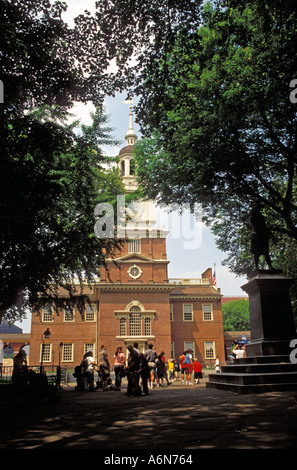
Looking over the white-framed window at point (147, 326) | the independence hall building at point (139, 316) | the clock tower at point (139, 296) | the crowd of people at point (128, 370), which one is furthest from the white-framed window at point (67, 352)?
the crowd of people at point (128, 370)

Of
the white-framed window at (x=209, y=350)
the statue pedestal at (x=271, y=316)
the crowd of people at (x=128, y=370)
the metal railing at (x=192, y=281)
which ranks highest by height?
the metal railing at (x=192, y=281)

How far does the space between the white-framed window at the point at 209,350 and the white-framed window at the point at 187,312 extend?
3.68m

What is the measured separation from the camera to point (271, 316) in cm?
949

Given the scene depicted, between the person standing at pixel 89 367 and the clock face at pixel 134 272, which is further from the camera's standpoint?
the clock face at pixel 134 272

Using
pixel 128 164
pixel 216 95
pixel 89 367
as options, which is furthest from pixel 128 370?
pixel 128 164

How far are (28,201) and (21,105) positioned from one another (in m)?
2.86

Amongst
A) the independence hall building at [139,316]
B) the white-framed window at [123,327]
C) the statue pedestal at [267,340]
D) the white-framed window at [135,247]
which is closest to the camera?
the statue pedestal at [267,340]

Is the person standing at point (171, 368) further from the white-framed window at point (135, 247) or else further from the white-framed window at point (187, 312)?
the white-framed window at point (187, 312)

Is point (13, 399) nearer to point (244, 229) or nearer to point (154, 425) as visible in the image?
point (154, 425)

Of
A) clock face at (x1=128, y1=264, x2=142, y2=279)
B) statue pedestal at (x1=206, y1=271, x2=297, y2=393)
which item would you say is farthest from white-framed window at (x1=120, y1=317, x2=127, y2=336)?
statue pedestal at (x1=206, y1=271, x2=297, y2=393)

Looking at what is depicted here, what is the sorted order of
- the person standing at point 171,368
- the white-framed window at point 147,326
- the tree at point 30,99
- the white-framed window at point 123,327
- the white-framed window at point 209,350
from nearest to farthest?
1. the tree at point 30,99
2. the person standing at point 171,368
3. the white-framed window at point 123,327
4. the white-framed window at point 147,326
5. the white-framed window at point 209,350

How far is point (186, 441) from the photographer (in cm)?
359

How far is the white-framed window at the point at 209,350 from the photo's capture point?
4353 cm
